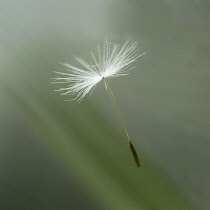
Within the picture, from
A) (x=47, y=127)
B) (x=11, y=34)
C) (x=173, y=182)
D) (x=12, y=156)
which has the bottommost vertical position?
(x=12, y=156)

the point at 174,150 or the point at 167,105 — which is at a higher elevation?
the point at 167,105

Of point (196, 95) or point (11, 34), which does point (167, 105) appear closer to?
point (196, 95)

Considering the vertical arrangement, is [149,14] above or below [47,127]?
above

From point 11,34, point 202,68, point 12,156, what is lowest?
point 12,156

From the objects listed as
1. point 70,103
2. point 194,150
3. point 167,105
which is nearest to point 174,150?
point 194,150

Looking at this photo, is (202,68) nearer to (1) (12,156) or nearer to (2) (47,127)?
(2) (47,127)

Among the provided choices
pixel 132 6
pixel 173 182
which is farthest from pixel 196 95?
pixel 132 6
